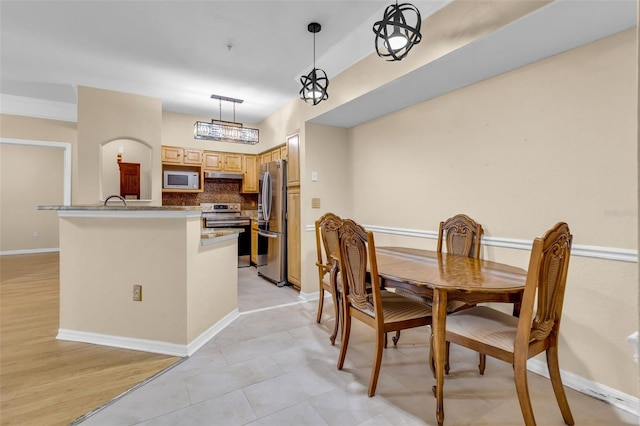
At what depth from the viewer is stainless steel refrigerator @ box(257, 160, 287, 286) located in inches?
168

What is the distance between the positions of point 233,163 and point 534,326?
507 centimetres

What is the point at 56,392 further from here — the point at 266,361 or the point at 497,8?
the point at 497,8

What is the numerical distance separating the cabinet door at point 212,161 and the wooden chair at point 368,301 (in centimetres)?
404

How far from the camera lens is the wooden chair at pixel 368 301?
1.82m

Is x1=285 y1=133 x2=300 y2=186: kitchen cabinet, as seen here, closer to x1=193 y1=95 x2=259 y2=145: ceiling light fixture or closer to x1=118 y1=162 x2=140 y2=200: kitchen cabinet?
x1=193 y1=95 x2=259 y2=145: ceiling light fixture

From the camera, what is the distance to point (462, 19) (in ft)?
6.53

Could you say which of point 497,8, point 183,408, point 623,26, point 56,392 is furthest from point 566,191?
point 56,392

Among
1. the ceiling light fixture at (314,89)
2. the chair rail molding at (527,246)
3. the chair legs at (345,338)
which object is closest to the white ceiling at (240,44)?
the ceiling light fixture at (314,89)

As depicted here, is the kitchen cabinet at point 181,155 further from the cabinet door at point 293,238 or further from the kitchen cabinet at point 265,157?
the cabinet door at point 293,238

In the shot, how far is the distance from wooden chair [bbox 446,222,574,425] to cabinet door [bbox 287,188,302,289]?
99.4 inches

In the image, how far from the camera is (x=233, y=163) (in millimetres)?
5523

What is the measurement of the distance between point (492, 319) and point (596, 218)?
97 cm

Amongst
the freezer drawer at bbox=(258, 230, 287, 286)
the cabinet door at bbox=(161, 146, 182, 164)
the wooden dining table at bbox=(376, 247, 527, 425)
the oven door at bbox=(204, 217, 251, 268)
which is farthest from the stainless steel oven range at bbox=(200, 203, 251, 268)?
the wooden dining table at bbox=(376, 247, 527, 425)

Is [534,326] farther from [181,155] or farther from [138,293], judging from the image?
[181,155]
